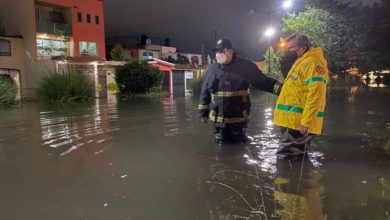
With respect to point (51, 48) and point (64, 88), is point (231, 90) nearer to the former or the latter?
point (64, 88)

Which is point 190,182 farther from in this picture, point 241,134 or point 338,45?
point 338,45

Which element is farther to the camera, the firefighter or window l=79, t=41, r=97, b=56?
window l=79, t=41, r=97, b=56

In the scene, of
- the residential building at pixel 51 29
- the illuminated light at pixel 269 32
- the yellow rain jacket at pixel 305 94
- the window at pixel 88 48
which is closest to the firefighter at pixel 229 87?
the yellow rain jacket at pixel 305 94

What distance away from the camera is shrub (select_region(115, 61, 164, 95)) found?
24953 mm

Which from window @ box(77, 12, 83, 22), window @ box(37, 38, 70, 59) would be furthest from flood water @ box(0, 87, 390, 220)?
window @ box(77, 12, 83, 22)

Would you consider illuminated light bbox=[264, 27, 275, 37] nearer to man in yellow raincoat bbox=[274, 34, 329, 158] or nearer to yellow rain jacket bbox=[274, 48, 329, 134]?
man in yellow raincoat bbox=[274, 34, 329, 158]

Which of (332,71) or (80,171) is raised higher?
(332,71)

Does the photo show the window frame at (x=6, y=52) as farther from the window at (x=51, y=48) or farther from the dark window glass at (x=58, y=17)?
the dark window glass at (x=58, y=17)

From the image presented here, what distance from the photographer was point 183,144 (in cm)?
625

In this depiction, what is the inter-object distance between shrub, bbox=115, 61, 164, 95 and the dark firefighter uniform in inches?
775

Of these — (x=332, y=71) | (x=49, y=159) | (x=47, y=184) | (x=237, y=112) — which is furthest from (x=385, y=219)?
(x=332, y=71)

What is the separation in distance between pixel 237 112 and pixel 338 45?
22.9 m

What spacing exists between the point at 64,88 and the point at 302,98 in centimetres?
1564

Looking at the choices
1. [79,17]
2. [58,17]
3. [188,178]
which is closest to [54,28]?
[58,17]
